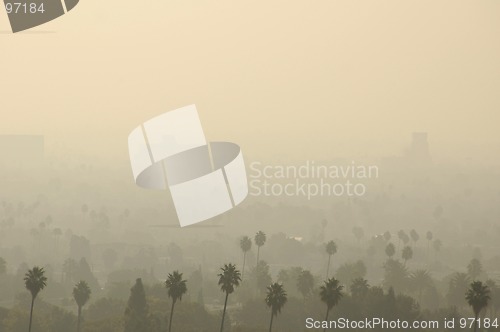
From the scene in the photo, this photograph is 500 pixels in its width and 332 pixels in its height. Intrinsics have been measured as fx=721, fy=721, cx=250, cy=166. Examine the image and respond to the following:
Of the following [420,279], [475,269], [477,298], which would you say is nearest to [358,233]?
[420,279]

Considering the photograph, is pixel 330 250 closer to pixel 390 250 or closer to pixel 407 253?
pixel 390 250

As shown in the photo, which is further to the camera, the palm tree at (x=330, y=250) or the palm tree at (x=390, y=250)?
the palm tree at (x=330, y=250)

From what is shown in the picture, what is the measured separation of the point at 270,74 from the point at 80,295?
10.3 metres

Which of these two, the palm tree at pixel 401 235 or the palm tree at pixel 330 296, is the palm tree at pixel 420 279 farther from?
the palm tree at pixel 330 296

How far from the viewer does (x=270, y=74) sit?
2330 centimetres

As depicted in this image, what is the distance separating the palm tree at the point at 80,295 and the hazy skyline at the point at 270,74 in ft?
16.2

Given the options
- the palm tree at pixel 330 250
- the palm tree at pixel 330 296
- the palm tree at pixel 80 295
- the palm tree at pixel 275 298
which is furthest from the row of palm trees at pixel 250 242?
the palm tree at pixel 80 295

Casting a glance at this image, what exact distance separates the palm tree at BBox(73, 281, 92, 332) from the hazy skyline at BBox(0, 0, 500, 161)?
495 cm

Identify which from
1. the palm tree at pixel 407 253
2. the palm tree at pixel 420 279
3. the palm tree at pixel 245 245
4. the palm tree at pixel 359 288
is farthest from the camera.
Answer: the palm tree at pixel 420 279

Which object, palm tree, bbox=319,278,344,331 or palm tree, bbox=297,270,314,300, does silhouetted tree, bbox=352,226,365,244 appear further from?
palm tree, bbox=319,278,344,331

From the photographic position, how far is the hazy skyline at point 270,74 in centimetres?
2253

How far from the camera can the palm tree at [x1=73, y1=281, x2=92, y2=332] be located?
25250mm

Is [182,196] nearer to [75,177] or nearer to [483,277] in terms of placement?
[75,177]

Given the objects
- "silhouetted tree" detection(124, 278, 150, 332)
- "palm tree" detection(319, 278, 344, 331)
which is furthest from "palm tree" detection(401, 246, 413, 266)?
"silhouetted tree" detection(124, 278, 150, 332)
